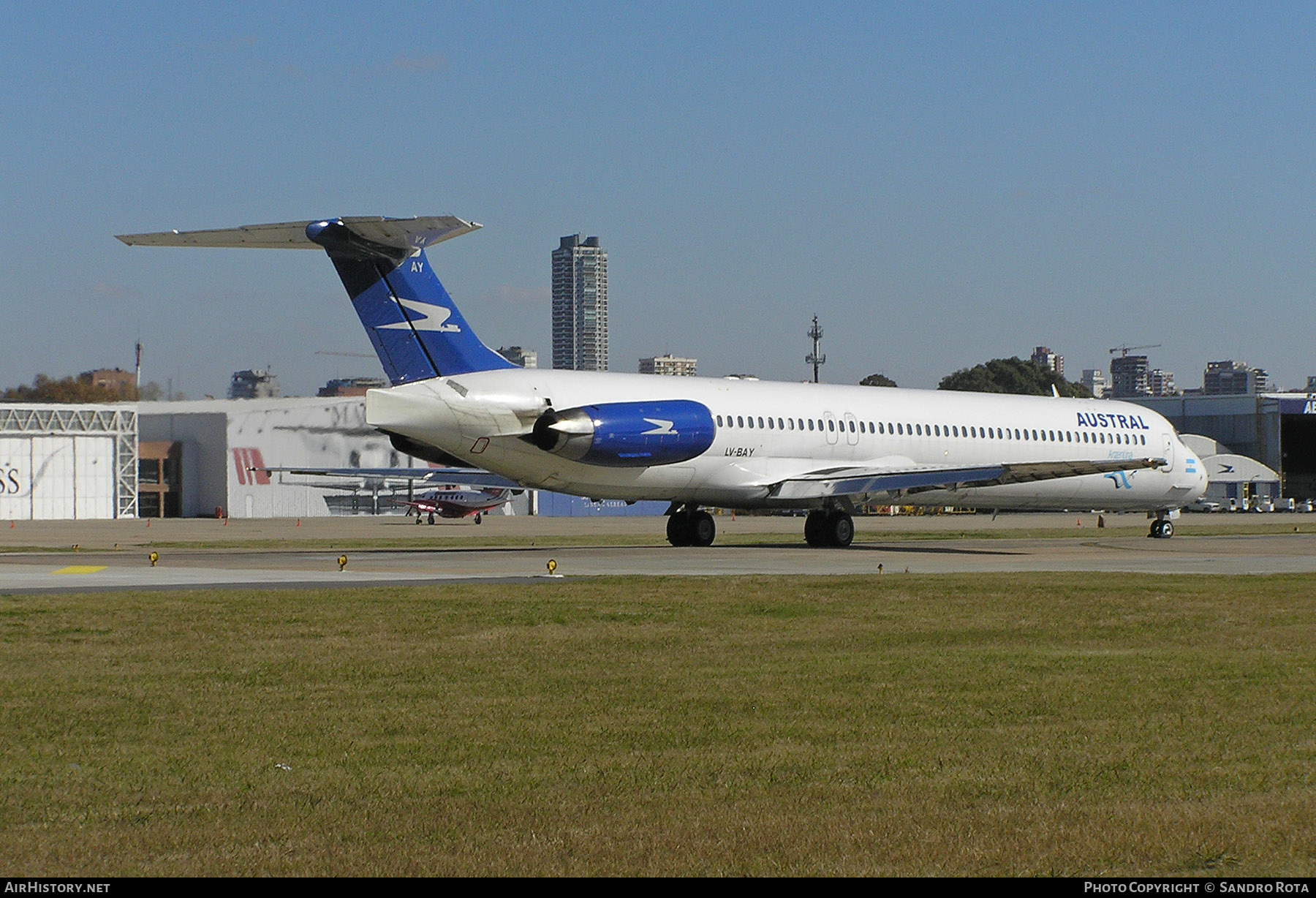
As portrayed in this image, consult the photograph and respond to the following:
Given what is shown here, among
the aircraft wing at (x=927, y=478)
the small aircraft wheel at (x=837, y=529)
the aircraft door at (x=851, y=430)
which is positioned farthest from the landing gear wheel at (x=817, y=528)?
the aircraft door at (x=851, y=430)

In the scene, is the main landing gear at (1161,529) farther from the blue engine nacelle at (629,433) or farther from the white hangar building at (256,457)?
the white hangar building at (256,457)

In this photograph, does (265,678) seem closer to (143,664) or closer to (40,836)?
(143,664)

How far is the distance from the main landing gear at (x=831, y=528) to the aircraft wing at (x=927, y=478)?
3.65 feet

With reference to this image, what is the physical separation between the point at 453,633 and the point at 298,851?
8.14m

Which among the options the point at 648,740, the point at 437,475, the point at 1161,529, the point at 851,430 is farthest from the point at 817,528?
the point at 648,740

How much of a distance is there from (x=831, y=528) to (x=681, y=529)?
3.55 m

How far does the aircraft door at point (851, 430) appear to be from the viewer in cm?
3678

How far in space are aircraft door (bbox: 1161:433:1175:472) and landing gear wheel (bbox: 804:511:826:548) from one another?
12468mm

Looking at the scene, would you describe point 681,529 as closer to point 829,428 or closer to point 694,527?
point 694,527

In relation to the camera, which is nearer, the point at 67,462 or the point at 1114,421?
the point at 1114,421

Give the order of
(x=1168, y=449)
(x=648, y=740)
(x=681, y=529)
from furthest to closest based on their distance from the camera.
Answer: (x=1168, y=449) < (x=681, y=529) < (x=648, y=740)

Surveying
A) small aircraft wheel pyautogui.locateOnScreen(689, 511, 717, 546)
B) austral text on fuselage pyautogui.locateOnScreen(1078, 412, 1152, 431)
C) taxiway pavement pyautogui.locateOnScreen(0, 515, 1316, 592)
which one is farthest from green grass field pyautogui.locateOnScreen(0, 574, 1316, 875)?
austral text on fuselage pyautogui.locateOnScreen(1078, 412, 1152, 431)

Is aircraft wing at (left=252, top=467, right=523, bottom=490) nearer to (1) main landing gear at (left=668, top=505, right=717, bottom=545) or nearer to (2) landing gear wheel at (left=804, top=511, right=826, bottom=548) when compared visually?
(1) main landing gear at (left=668, top=505, right=717, bottom=545)

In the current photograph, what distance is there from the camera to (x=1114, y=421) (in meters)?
43.6
